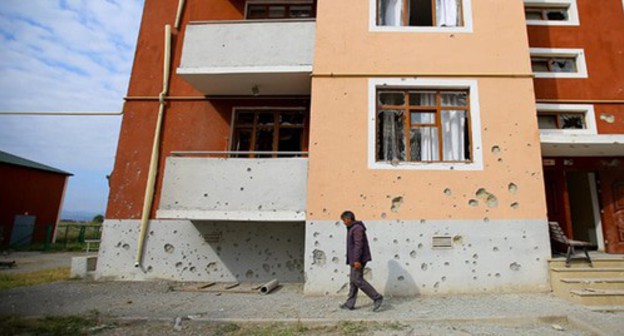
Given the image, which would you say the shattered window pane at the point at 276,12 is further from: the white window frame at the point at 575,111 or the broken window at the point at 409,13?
the white window frame at the point at 575,111

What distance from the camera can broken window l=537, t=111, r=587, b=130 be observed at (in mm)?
8922

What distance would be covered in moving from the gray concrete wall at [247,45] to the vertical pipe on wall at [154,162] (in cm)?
153

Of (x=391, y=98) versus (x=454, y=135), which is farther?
(x=391, y=98)

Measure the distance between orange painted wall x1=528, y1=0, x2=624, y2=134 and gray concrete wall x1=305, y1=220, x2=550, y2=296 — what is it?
15.1 ft

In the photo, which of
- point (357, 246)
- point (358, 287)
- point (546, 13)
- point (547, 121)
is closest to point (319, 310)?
point (358, 287)

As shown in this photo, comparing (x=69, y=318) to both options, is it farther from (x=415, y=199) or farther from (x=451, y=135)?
(x=451, y=135)

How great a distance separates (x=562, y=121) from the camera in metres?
8.97

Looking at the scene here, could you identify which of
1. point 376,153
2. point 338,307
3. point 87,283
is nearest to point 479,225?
point 376,153

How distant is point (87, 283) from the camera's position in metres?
7.92

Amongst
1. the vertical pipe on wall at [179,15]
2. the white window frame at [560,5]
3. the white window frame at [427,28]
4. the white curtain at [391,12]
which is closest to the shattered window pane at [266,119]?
the white window frame at [427,28]

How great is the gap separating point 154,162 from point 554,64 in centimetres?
1162

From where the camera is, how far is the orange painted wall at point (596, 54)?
8.85 metres

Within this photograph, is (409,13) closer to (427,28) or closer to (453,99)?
(427,28)

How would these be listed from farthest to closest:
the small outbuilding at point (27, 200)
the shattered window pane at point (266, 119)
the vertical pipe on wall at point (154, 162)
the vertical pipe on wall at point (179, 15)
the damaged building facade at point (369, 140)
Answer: the small outbuilding at point (27, 200) < the vertical pipe on wall at point (179, 15) < the shattered window pane at point (266, 119) < the vertical pipe on wall at point (154, 162) < the damaged building facade at point (369, 140)
